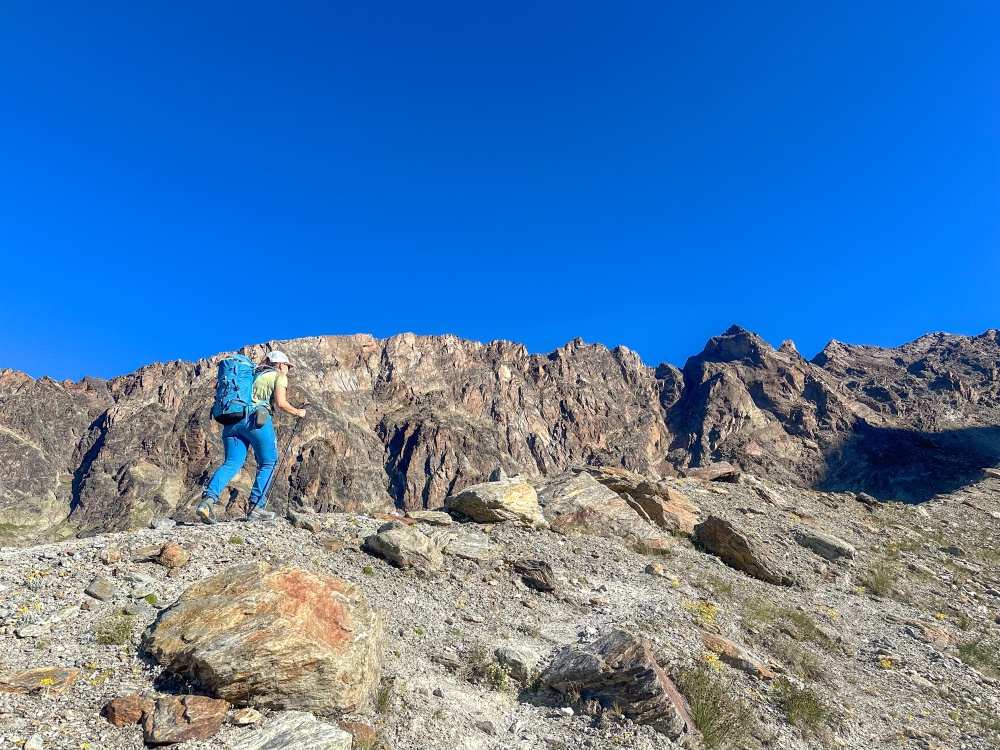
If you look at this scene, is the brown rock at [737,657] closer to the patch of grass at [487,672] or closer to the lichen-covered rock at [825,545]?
the patch of grass at [487,672]

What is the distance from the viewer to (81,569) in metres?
7.66

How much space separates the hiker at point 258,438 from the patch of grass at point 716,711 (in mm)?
8337

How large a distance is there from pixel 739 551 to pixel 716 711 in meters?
8.80

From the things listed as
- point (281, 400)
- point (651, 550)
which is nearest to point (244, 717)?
point (281, 400)

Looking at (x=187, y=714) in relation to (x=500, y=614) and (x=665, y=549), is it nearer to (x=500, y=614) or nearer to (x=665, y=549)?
(x=500, y=614)

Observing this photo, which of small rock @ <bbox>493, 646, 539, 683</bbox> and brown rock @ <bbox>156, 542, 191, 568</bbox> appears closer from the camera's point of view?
small rock @ <bbox>493, 646, 539, 683</bbox>

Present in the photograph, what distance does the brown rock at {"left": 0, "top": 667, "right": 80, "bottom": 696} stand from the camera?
5159mm

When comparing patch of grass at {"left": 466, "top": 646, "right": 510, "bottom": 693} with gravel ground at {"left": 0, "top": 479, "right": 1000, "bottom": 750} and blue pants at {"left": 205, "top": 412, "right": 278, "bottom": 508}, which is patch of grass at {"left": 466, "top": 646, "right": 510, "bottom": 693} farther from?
blue pants at {"left": 205, "top": 412, "right": 278, "bottom": 508}

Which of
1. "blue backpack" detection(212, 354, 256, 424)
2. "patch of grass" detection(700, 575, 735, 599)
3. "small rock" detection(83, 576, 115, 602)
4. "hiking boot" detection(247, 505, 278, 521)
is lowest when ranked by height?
"small rock" detection(83, 576, 115, 602)

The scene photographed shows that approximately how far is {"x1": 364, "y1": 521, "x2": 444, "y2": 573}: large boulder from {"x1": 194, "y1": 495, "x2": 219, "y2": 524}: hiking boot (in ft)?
10.2

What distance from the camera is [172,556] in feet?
27.3

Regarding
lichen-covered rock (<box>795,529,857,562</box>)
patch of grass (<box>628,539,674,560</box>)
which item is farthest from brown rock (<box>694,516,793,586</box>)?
lichen-covered rock (<box>795,529,857,562</box>)

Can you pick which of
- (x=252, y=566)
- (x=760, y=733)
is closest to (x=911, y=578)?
(x=760, y=733)

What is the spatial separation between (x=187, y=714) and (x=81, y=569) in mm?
4010
